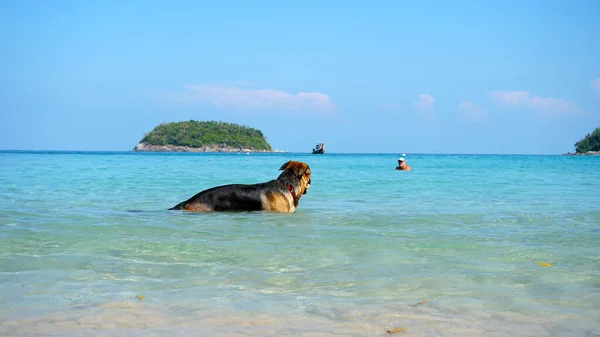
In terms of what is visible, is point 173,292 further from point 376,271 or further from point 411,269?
point 411,269

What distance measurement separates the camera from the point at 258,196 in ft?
38.4

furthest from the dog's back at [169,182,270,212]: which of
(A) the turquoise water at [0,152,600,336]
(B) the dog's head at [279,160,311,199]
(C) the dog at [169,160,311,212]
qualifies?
(B) the dog's head at [279,160,311,199]

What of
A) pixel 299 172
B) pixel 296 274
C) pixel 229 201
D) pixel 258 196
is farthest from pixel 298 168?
pixel 296 274

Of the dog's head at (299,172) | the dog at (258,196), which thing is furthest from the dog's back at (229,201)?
the dog's head at (299,172)

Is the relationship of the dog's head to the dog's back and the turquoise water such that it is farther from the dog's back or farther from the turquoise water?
the turquoise water

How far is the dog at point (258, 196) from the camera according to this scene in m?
11.6

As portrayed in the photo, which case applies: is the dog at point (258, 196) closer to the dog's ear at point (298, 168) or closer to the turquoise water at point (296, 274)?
the dog's ear at point (298, 168)

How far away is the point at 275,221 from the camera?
33.6 ft

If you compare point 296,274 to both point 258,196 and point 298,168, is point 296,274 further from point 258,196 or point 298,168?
point 298,168

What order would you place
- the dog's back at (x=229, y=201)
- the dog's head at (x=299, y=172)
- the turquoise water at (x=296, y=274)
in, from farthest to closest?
the dog's head at (x=299, y=172), the dog's back at (x=229, y=201), the turquoise water at (x=296, y=274)

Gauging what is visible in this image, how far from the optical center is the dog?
11648 millimetres

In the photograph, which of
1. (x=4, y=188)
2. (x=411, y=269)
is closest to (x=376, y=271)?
(x=411, y=269)

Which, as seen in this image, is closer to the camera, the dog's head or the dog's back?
the dog's back

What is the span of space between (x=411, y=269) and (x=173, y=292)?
8.38 ft
